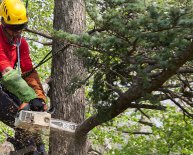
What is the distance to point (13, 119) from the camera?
5.19m

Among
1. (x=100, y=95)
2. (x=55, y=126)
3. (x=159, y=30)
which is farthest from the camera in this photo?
(x=100, y=95)

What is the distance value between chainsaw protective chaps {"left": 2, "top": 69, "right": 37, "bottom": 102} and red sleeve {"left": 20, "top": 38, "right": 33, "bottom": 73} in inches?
29.9

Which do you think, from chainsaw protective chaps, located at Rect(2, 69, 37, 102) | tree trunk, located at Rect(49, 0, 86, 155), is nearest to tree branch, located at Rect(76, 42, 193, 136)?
tree trunk, located at Rect(49, 0, 86, 155)

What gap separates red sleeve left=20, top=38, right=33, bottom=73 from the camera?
17.7 feet

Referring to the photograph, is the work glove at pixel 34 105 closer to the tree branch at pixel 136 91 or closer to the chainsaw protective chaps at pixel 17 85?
the chainsaw protective chaps at pixel 17 85

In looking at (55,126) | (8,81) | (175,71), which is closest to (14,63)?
(8,81)

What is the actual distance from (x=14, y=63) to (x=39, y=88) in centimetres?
44

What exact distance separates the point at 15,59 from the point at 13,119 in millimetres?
746

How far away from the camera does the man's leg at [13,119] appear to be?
5.05m

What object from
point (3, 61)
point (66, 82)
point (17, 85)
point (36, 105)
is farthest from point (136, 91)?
point (66, 82)

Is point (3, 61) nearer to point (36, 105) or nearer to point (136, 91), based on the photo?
point (36, 105)

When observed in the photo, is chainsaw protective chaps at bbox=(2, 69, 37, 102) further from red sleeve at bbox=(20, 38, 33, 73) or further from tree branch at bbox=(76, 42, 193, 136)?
tree branch at bbox=(76, 42, 193, 136)

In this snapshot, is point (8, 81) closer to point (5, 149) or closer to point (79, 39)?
point (79, 39)

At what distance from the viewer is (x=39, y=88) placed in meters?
5.30
